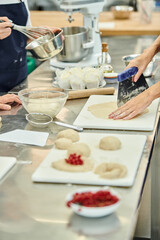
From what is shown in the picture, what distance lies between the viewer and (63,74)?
7.39 feet

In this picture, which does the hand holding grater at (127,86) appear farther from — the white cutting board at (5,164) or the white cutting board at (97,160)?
the white cutting board at (5,164)

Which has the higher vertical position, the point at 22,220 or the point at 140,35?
the point at 22,220

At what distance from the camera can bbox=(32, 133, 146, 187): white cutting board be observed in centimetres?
127

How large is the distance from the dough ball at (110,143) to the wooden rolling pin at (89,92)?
706mm

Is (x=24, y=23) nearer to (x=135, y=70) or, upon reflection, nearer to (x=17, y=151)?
(x=135, y=70)

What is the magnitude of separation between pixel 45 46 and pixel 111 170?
1.07 meters

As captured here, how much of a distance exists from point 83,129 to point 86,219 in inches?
27.8

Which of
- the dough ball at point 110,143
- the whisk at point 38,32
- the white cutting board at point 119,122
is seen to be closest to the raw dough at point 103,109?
the white cutting board at point 119,122

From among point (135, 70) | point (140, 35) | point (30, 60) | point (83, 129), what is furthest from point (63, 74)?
point (140, 35)

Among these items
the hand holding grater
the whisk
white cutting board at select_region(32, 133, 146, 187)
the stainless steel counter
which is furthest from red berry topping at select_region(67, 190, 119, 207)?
the whisk

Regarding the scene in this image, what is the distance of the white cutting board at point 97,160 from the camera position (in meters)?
1.27

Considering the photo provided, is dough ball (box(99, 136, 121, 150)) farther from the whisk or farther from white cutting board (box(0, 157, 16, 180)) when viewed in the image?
the whisk

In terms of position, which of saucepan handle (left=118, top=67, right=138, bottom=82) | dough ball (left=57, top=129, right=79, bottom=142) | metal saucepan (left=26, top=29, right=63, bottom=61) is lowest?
dough ball (left=57, top=129, right=79, bottom=142)

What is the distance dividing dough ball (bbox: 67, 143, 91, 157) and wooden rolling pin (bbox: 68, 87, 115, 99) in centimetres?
74
